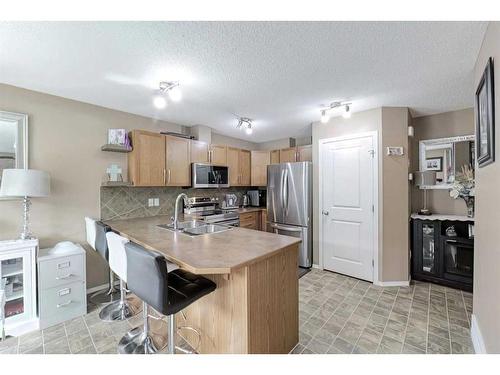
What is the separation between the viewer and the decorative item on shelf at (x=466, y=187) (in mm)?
2654

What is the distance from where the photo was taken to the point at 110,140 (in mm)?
2768

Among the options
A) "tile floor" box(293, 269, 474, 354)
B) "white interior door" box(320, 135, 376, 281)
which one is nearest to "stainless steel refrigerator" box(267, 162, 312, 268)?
"white interior door" box(320, 135, 376, 281)

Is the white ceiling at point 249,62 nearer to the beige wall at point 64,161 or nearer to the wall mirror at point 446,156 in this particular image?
the beige wall at point 64,161

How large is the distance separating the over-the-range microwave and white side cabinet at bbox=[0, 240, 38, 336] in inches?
76.9

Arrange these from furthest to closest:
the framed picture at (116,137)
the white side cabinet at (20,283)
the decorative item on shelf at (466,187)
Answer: the framed picture at (116,137)
the decorative item on shelf at (466,187)
the white side cabinet at (20,283)

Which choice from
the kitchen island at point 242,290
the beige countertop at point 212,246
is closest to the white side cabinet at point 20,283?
the beige countertop at point 212,246

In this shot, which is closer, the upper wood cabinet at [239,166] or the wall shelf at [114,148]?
the wall shelf at [114,148]

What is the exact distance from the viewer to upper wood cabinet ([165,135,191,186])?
3191 mm

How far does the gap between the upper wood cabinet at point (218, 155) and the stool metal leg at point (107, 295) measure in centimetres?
220

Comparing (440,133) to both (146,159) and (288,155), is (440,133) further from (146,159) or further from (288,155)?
(146,159)

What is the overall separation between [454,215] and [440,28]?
2.67 metres
